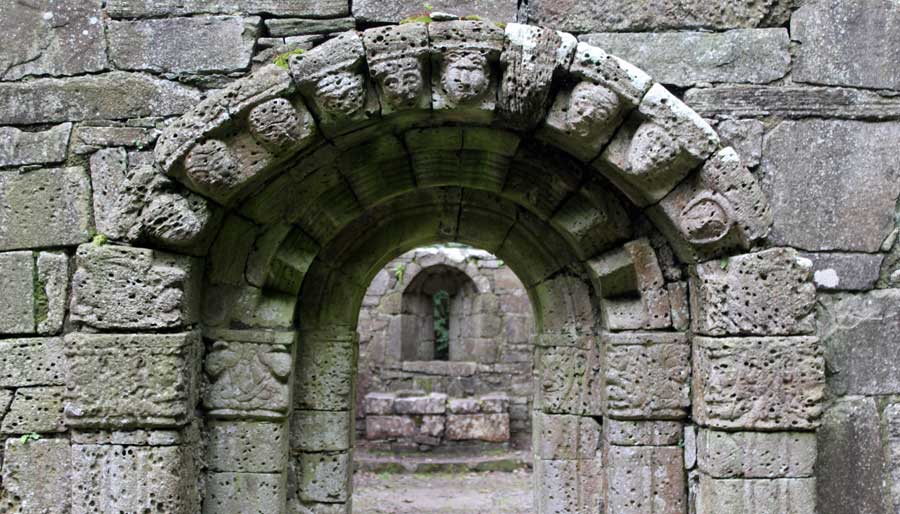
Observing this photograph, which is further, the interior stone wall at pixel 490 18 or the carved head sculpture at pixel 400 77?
the interior stone wall at pixel 490 18

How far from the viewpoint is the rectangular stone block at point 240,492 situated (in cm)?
372

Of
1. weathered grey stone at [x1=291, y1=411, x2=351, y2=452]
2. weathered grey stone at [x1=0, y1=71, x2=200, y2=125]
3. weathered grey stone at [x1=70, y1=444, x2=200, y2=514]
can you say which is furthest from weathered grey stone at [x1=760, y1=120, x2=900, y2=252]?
weathered grey stone at [x1=70, y1=444, x2=200, y2=514]

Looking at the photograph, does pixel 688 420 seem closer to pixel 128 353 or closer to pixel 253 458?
pixel 253 458

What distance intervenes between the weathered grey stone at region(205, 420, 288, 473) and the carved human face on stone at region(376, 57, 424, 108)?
1733 mm

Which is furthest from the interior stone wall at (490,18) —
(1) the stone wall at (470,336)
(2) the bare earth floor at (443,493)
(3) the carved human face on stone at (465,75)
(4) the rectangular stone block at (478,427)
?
(1) the stone wall at (470,336)

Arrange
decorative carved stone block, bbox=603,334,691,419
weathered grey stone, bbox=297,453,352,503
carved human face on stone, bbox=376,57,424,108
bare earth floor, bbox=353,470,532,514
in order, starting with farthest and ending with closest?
bare earth floor, bbox=353,470,532,514, weathered grey stone, bbox=297,453,352,503, decorative carved stone block, bbox=603,334,691,419, carved human face on stone, bbox=376,57,424,108

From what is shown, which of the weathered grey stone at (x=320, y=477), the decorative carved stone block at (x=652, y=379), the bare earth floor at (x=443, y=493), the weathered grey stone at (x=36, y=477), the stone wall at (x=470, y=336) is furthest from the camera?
the stone wall at (x=470, y=336)

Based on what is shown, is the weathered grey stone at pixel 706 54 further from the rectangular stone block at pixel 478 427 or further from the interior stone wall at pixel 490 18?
the rectangular stone block at pixel 478 427

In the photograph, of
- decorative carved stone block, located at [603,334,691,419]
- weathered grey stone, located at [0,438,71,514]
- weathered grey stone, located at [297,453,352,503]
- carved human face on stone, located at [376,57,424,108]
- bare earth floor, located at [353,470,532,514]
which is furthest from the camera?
bare earth floor, located at [353,470,532,514]

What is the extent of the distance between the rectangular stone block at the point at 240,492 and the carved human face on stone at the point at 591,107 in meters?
2.25

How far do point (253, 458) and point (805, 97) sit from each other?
3134 mm

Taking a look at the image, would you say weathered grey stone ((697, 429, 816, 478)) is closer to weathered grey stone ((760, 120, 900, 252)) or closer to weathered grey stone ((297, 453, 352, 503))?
weathered grey stone ((760, 120, 900, 252))

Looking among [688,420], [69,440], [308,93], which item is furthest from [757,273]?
[69,440]

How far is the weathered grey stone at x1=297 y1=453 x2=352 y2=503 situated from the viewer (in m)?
4.12
